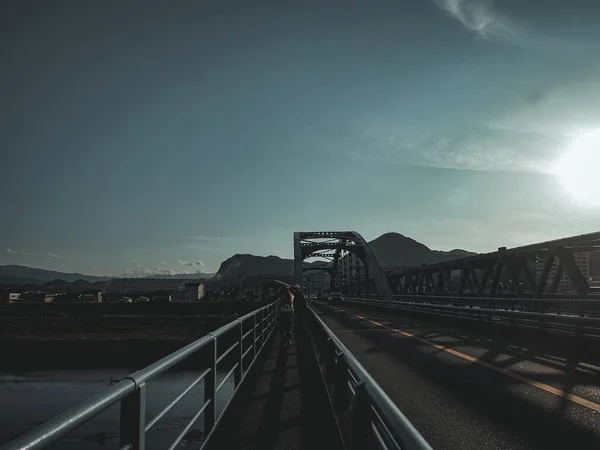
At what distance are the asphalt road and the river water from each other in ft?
13.7

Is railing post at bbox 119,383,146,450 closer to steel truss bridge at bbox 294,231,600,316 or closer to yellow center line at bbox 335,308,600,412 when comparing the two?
yellow center line at bbox 335,308,600,412

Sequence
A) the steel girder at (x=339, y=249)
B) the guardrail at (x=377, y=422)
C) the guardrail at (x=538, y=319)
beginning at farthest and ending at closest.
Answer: the steel girder at (x=339, y=249) → the guardrail at (x=538, y=319) → the guardrail at (x=377, y=422)

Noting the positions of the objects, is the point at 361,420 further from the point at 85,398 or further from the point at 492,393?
the point at 85,398

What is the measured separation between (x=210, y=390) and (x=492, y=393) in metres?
4.82

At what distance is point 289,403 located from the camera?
25.2 feet

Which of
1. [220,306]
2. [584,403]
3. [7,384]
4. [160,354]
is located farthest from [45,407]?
[220,306]

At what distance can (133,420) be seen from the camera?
3098 millimetres

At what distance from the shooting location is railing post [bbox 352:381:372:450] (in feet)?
10.9

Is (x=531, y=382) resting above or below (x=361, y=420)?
below

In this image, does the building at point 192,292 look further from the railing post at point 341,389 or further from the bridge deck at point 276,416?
the railing post at point 341,389

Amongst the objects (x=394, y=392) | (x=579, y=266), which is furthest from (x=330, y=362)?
(x=579, y=266)

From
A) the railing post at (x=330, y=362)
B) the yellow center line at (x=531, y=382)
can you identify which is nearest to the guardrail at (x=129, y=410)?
the railing post at (x=330, y=362)

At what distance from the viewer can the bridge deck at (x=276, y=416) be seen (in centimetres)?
560

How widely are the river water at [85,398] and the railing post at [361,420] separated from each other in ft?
18.4
